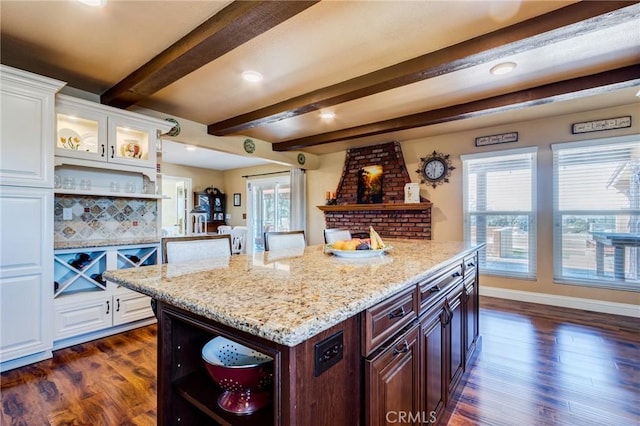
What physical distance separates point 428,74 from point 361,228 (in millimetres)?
3315

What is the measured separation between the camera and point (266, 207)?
7250mm

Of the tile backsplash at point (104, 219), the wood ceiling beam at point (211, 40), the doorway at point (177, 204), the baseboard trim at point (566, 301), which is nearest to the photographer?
the wood ceiling beam at point (211, 40)

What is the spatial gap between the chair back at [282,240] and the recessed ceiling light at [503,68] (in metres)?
2.16

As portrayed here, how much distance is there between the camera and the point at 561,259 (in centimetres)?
378

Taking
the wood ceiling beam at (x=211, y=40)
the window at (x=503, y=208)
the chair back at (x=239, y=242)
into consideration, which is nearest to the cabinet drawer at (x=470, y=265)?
the wood ceiling beam at (x=211, y=40)

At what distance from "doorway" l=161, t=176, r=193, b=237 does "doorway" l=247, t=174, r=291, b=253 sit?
1491 millimetres

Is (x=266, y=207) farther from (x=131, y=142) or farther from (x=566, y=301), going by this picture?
(x=566, y=301)

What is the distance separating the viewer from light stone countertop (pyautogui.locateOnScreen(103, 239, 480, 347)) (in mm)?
745

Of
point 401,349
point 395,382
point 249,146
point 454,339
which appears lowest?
point 454,339

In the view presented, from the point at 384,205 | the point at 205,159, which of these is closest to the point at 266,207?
the point at 205,159

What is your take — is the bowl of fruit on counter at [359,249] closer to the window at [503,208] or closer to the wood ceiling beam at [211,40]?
the wood ceiling beam at [211,40]

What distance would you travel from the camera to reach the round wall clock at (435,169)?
455cm

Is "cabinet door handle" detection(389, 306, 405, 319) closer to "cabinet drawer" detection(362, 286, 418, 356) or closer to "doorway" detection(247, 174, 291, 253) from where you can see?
"cabinet drawer" detection(362, 286, 418, 356)

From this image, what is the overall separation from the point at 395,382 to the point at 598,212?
394 centimetres
